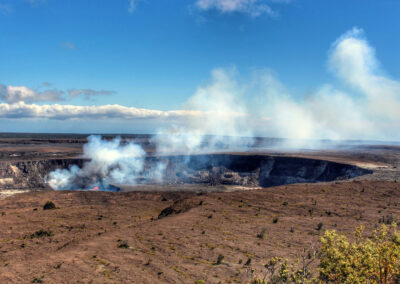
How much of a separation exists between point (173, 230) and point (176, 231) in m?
0.42

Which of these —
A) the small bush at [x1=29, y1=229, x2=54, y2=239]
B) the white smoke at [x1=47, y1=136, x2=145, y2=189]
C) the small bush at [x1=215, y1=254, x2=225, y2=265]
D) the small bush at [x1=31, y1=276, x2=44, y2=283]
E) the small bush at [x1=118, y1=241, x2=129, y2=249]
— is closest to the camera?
the small bush at [x1=31, y1=276, x2=44, y2=283]

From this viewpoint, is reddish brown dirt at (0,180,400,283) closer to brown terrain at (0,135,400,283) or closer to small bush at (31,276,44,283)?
brown terrain at (0,135,400,283)

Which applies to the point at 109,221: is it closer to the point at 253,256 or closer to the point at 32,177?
the point at 253,256

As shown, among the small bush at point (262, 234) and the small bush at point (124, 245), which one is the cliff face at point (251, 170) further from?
the small bush at point (124, 245)

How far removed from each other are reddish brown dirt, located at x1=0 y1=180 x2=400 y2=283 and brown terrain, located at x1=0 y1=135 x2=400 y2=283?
8cm

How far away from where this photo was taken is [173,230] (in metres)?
24.0

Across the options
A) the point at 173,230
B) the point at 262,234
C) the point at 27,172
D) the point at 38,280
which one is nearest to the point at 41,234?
the point at 38,280

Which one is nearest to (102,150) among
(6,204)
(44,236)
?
(6,204)

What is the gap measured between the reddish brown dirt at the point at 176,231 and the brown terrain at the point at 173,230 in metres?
0.08

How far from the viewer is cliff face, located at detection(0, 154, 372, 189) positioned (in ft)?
213

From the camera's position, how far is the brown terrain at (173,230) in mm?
16781

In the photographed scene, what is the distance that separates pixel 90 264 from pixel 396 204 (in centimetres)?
3248

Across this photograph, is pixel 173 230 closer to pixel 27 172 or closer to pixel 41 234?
pixel 41 234

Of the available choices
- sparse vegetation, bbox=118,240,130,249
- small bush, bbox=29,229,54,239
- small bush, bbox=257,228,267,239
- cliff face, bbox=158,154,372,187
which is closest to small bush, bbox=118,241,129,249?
sparse vegetation, bbox=118,240,130,249
